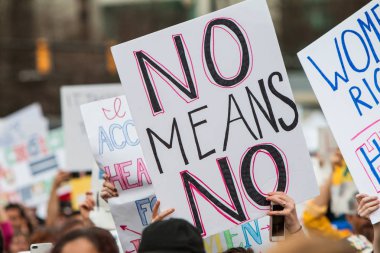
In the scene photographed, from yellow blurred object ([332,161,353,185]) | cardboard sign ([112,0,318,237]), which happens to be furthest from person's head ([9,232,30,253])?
cardboard sign ([112,0,318,237])

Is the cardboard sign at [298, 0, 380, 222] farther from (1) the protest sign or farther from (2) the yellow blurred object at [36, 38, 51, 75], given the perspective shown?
(2) the yellow blurred object at [36, 38, 51, 75]

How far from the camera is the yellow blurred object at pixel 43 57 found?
94.3 feet

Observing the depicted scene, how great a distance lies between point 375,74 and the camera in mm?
5324

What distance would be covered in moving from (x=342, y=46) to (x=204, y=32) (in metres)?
0.63

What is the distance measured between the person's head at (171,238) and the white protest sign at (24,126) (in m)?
8.43

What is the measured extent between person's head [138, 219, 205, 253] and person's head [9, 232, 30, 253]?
14.9 ft

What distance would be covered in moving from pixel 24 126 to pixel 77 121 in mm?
3523

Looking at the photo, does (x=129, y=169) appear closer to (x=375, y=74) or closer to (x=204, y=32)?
(x=204, y=32)

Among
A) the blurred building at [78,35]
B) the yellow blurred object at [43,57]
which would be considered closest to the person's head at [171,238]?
the yellow blurred object at [43,57]

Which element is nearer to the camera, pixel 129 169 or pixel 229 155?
pixel 229 155

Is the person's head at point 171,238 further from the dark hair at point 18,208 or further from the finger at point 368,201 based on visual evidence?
the dark hair at point 18,208

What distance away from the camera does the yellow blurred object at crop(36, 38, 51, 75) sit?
28.7m

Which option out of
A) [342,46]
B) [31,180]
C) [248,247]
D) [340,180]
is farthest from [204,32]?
[31,180]

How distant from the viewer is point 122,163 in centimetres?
598
